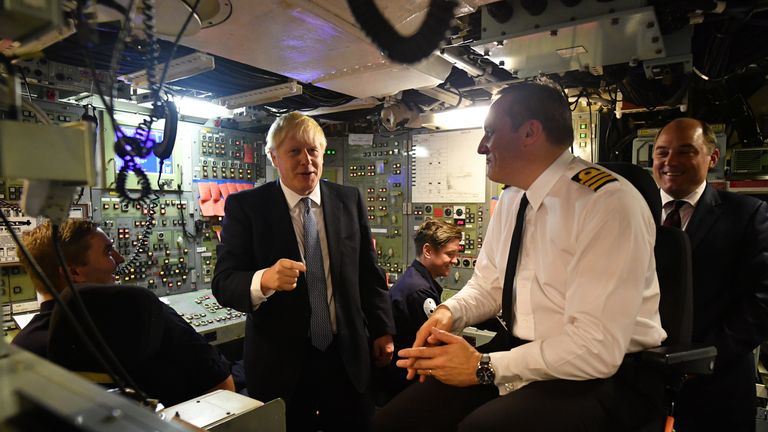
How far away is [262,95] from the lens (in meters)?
3.01

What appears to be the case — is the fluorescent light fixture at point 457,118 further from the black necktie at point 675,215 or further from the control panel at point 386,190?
the black necktie at point 675,215

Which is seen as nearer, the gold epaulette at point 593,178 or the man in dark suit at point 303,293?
the gold epaulette at point 593,178

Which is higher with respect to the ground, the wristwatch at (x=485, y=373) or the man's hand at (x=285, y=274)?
the man's hand at (x=285, y=274)

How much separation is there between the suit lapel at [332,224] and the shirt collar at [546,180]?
0.83 meters

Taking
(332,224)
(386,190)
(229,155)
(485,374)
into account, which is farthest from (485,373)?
(229,155)

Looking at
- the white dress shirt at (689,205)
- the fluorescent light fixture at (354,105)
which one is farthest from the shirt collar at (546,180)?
the fluorescent light fixture at (354,105)

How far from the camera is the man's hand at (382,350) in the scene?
6.38ft

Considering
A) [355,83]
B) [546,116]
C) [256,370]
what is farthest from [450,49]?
[256,370]

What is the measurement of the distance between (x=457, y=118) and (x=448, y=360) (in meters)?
2.71

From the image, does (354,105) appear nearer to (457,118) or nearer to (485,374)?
(457,118)

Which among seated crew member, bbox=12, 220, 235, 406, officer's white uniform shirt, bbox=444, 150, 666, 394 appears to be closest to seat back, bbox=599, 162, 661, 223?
officer's white uniform shirt, bbox=444, 150, 666, 394

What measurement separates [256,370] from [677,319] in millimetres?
1521

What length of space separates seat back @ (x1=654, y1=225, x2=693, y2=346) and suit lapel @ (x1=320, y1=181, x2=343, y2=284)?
117 centimetres

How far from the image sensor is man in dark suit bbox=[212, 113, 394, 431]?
173 cm
